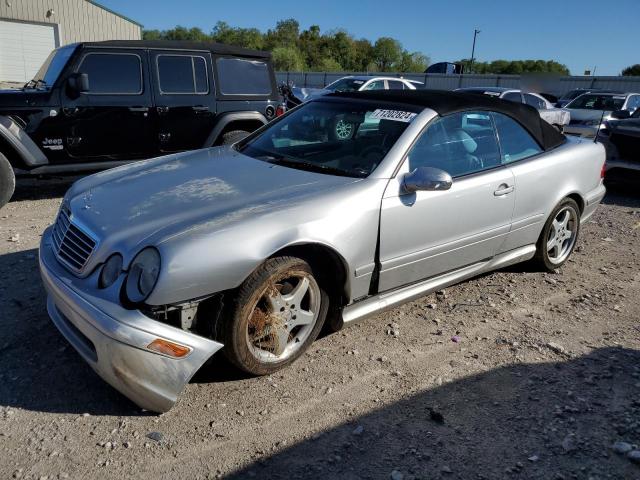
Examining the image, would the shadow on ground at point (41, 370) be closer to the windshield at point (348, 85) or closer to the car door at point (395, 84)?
the windshield at point (348, 85)

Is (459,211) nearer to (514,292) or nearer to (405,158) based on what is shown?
(405,158)

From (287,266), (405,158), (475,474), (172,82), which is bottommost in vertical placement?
(475,474)

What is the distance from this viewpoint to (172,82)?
7039 millimetres

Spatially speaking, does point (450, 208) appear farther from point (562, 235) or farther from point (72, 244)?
point (72, 244)

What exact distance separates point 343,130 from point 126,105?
12.7 ft

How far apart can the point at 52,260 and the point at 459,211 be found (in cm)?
258

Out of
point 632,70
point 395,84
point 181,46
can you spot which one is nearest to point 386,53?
point 632,70

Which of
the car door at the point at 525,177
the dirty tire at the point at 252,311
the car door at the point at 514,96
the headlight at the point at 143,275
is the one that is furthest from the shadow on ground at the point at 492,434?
the car door at the point at 514,96

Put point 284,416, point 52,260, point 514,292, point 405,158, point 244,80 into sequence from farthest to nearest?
point 244,80 → point 514,292 → point 405,158 → point 52,260 → point 284,416

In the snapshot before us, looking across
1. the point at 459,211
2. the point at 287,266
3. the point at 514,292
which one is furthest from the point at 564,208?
the point at 287,266

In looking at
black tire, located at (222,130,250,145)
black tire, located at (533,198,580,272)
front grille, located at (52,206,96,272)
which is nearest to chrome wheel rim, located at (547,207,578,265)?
black tire, located at (533,198,580,272)

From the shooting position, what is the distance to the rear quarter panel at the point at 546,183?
4.12 m

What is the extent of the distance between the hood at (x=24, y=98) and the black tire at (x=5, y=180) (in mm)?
593

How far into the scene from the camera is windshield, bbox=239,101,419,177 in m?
3.52
